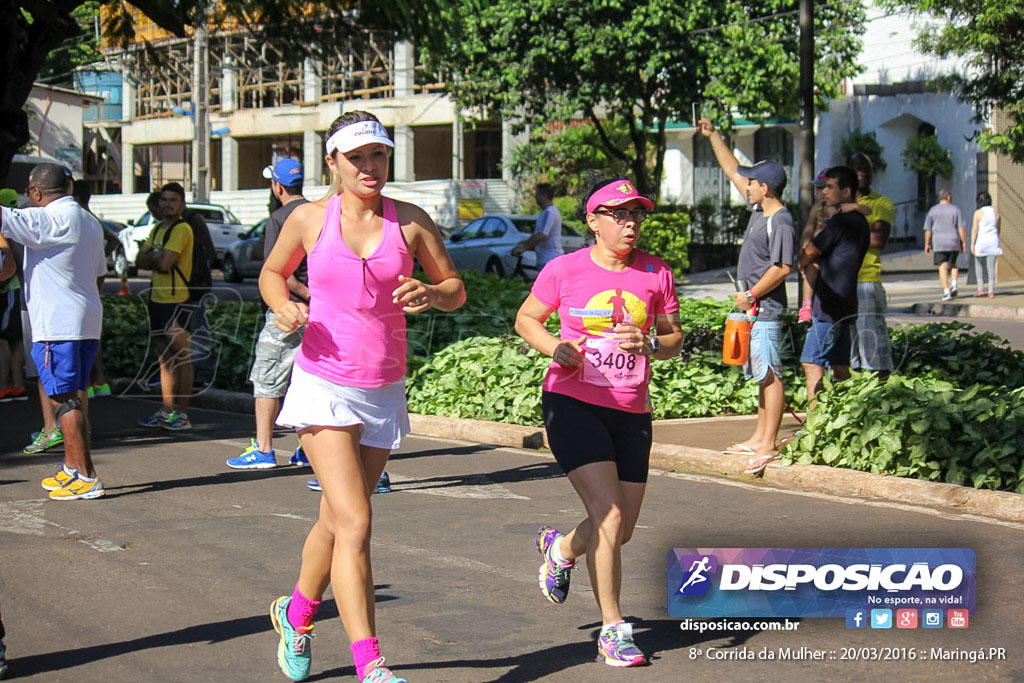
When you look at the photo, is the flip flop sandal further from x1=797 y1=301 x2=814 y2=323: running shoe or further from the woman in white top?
the woman in white top

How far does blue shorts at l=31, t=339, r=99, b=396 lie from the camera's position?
25.3 feet

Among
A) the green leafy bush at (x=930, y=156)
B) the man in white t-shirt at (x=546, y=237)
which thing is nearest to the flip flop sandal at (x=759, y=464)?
the man in white t-shirt at (x=546, y=237)

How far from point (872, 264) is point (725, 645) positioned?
477cm

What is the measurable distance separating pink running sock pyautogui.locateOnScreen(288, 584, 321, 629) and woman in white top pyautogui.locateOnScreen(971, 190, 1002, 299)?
19767 mm

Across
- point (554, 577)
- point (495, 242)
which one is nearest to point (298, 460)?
point (554, 577)

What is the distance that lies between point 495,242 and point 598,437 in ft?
73.9

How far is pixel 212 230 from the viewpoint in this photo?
3412 centimetres

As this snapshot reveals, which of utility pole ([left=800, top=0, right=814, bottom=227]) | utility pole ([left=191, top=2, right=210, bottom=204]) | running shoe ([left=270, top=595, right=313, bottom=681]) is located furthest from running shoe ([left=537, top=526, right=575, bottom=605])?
utility pole ([left=191, top=2, right=210, bottom=204])

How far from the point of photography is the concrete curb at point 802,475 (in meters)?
7.24

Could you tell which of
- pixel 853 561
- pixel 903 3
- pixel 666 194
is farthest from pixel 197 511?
pixel 666 194

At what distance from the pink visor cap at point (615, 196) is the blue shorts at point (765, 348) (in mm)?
3349

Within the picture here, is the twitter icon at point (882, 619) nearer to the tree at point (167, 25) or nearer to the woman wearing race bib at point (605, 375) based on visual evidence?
the woman wearing race bib at point (605, 375)

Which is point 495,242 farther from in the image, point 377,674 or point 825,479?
point 377,674

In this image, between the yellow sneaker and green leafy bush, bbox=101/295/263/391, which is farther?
green leafy bush, bbox=101/295/263/391
